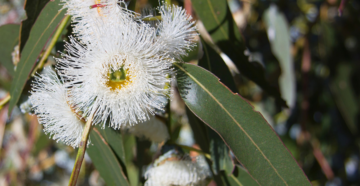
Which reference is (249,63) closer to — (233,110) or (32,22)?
(233,110)

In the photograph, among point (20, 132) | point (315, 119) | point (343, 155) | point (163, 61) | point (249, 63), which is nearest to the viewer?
point (163, 61)

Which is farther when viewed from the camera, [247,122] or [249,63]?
[249,63]

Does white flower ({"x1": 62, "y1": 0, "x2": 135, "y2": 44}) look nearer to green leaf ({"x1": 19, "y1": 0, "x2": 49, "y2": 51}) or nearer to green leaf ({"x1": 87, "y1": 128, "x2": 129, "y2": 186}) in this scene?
green leaf ({"x1": 19, "y1": 0, "x2": 49, "y2": 51})

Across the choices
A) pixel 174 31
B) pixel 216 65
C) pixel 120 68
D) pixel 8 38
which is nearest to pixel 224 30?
pixel 216 65

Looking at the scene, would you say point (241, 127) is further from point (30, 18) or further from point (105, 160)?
point (30, 18)

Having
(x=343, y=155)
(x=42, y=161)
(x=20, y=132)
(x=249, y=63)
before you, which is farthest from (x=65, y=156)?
(x=343, y=155)

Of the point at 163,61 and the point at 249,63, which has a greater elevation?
the point at 163,61

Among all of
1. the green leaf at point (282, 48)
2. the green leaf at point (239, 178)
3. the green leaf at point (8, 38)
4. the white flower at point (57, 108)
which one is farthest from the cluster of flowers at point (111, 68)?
the green leaf at point (282, 48)
